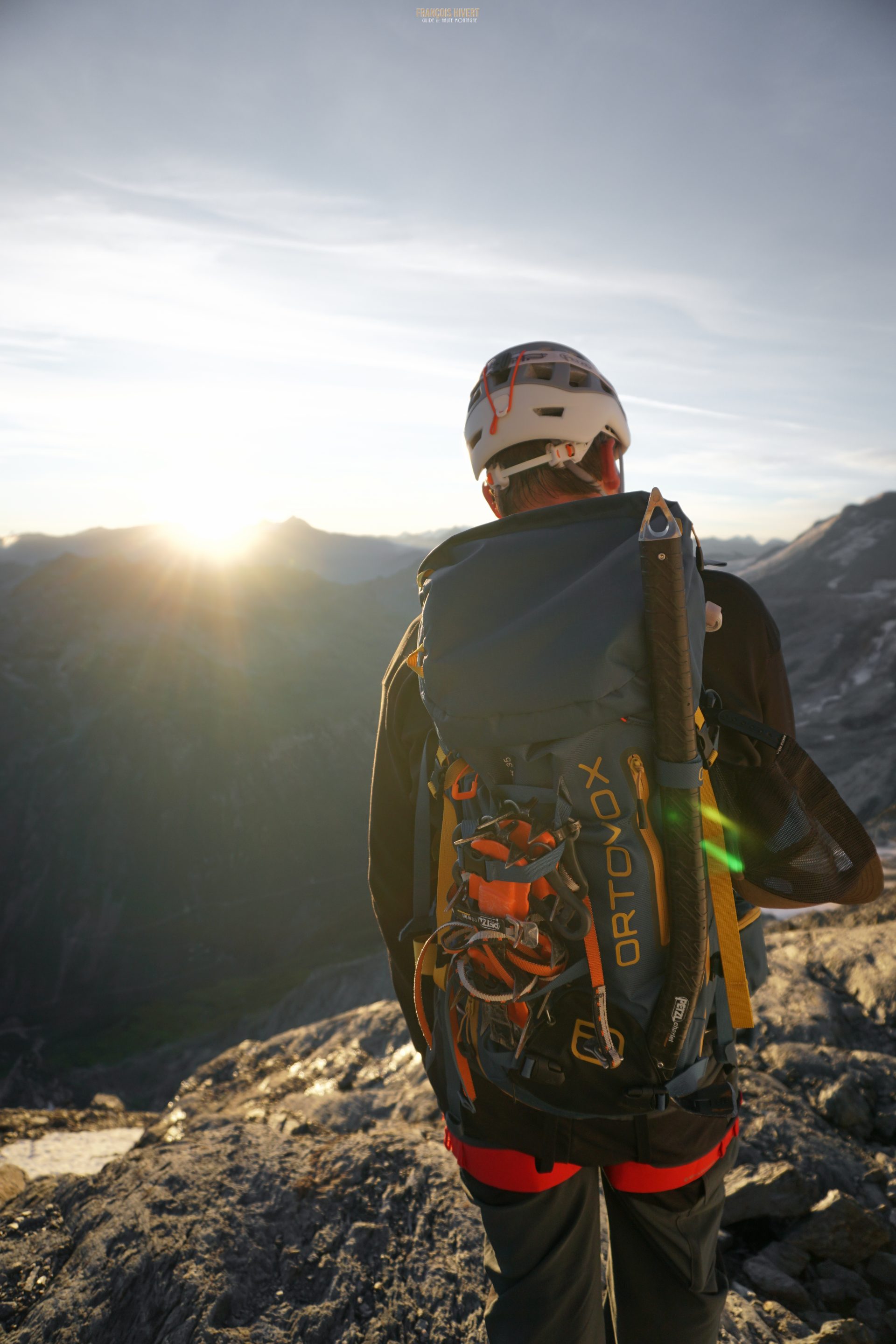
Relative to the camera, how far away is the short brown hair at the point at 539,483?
9.24ft

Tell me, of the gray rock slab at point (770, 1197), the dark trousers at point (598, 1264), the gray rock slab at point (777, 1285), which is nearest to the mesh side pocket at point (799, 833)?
the dark trousers at point (598, 1264)

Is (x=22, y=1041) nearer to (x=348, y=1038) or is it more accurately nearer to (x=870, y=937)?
(x=348, y=1038)

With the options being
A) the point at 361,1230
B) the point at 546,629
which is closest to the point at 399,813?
the point at 546,629

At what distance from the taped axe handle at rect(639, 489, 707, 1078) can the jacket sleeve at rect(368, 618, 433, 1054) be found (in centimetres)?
103

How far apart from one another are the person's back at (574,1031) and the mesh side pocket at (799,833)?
33 millimetres

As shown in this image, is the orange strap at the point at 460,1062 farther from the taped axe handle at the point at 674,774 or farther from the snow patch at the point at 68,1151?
the snow patch at the point at 68,1151

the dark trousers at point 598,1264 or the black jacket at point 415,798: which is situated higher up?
the black jacket at point 415,798

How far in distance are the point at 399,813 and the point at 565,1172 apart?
1410 mm

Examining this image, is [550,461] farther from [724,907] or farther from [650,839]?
[724,907]

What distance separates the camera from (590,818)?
2.08 metres

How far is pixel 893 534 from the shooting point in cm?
7856

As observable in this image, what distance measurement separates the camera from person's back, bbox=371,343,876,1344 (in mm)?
2070

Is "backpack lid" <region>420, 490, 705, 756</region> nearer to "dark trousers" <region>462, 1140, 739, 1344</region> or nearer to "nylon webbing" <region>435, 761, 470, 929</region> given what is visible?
"nylon webbing" <region>435, 761, 470, 929</region>

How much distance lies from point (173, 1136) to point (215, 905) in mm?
55830
